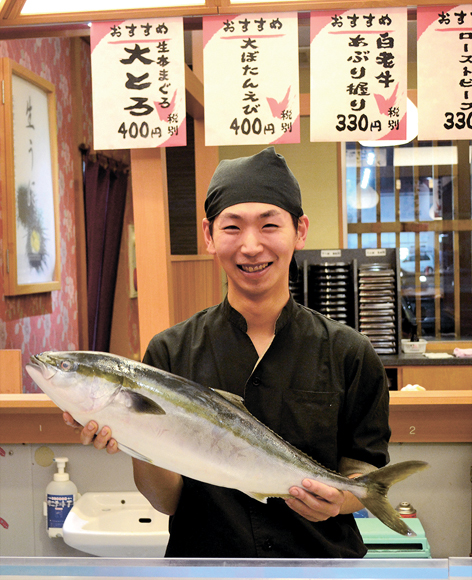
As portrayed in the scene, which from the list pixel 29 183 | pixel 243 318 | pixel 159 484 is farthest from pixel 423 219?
pixel 159 484

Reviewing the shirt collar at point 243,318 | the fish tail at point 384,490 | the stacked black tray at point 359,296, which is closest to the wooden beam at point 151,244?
the shirt collar at point 243,318

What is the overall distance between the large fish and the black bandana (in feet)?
1.42

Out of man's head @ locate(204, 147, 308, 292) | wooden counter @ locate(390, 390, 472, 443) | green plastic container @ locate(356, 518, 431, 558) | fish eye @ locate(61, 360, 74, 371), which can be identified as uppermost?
man's head @ locate(204, 147, 308, 292)

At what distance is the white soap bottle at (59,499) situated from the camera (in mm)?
2391

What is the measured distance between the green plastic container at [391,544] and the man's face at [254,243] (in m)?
1.27

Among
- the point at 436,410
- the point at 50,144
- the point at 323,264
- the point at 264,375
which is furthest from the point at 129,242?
the point at 264,375

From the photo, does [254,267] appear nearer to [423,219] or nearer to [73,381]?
[73,381]

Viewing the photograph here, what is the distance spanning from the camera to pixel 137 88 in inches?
89.3

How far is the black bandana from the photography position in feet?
4.19

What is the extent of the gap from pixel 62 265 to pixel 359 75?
3.42 m

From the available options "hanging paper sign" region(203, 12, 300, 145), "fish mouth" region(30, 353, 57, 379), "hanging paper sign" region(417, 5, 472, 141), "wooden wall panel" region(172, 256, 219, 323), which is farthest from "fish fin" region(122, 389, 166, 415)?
"wooden wall panel" region(172, 256, 219, 323)

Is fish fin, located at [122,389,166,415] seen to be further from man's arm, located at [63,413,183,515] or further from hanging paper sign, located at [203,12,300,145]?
hanging paper sign, located at [203,12,300,145]

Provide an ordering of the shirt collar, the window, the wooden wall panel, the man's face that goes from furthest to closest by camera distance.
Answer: the window → the wooden wall panel → the shirt collar → the man's face

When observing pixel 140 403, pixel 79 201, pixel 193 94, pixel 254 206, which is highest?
pixel 193 94
